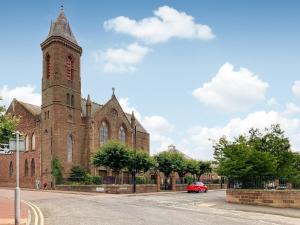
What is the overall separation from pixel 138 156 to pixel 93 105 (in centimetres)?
1946

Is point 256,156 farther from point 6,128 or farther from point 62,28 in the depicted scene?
point 62,28

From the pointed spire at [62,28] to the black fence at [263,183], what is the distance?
37.1 metres

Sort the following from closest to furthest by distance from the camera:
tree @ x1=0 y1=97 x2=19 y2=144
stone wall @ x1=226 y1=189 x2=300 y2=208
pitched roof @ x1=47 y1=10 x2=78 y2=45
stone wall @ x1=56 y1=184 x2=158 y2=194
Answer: tree @ x1=0 y1=97 x2=19 y2=144 → stone wall @ x1=226 y1=189 x2=300 y2=208 → stone wall @ x1=56 y1=184 x2=158 y2=194 → pitched roof @ x1=47 y1=10 x2=78 y2=45

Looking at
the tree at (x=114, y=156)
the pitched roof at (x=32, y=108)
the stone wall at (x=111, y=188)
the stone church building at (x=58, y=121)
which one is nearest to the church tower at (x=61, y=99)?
the stone church building at (x=58, y=121)

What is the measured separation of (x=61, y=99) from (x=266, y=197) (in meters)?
37.0

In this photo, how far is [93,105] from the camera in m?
64.6

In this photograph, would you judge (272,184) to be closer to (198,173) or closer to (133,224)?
(133,224)

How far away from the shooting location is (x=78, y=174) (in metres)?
54.1

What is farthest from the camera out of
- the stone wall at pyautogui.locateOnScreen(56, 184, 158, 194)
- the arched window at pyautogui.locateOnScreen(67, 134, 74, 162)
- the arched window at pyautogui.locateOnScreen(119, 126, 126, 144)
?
the arched window at pyautogui.locateOnScreen(119, 126, 126, 144)

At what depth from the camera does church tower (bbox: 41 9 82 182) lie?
53219mm

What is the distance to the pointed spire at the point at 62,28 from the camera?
56.6 meters

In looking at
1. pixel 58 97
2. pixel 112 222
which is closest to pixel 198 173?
pixel 58 97

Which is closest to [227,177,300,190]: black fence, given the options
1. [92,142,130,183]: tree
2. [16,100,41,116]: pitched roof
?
[92,142,130,183]: tree

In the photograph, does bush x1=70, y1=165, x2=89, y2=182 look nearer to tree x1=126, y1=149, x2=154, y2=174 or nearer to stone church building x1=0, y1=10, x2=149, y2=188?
stone church building x1=0, y1=10, x2=149, y2=188
